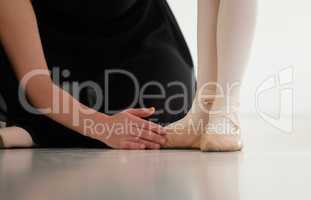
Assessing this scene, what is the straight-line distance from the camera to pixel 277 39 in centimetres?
211

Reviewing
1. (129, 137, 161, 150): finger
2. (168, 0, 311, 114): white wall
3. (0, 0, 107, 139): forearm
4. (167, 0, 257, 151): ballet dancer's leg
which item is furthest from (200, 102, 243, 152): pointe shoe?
(168, 0, 311, 114): white wall

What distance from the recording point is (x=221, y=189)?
1.94ft

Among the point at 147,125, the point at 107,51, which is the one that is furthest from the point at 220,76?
the point at 107,51

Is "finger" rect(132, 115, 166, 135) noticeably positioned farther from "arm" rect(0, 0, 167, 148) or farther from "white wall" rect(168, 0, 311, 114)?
"white wall" rect(168, 0, 311, 114)

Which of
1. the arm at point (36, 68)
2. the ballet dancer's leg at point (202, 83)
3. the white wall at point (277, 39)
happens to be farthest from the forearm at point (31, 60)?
the white wall at point (277, 39)

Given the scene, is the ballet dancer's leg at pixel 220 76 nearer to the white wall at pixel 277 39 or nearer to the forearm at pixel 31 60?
A: the forearm at pixel 31 60

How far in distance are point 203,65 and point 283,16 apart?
3.50 ft

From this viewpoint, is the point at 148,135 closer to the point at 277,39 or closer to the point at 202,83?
the point at 202,83

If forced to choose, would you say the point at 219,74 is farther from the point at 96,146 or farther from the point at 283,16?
the point at 283,16

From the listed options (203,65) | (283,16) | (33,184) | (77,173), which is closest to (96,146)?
(203,65)

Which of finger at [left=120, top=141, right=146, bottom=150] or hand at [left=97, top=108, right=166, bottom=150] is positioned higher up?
hand at [left=97, top=108, right=166, bottom=150]

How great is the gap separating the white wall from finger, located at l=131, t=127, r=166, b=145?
100 centimetres

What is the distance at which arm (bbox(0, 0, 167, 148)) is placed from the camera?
44.5 inches

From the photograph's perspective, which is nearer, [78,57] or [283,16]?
[78,57]
